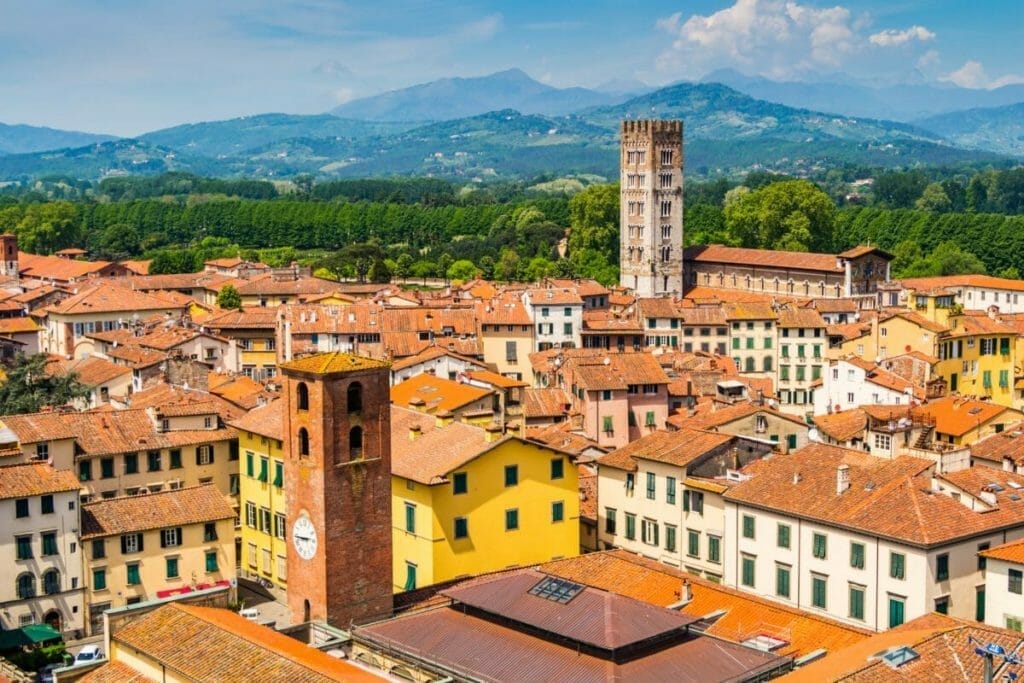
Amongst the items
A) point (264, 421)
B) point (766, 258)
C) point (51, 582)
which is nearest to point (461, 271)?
point (766, 258)

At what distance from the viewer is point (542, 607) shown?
111ft

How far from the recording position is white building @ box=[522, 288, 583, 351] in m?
86.0

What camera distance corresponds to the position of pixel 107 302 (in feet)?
335

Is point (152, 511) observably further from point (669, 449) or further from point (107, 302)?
point (107, 302)

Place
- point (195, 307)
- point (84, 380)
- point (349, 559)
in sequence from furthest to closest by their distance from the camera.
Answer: point (195, 307), point (84, 380), point (349, 559)

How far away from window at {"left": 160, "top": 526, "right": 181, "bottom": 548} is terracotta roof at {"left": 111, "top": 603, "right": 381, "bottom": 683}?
39.0ft

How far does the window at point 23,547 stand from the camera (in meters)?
46.1

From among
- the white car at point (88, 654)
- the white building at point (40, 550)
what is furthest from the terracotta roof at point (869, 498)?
the white building at point (40, 550)

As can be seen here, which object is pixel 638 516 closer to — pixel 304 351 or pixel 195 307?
pixel 304 351

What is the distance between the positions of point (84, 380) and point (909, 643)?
5151cm

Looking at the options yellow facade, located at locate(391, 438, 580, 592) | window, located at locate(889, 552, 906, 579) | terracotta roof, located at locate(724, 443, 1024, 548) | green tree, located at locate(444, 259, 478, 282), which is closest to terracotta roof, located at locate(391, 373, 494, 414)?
yellow facade, located at locate(391, 438, 580, 592)

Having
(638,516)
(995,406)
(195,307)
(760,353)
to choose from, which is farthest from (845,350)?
(195,307)

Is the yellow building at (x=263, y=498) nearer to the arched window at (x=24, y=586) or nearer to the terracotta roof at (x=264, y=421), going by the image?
the terracotta roof at (x=264, y=421)

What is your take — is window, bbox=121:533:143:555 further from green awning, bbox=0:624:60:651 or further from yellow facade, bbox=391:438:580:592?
yellow facade, bbox=391:438:580:592
